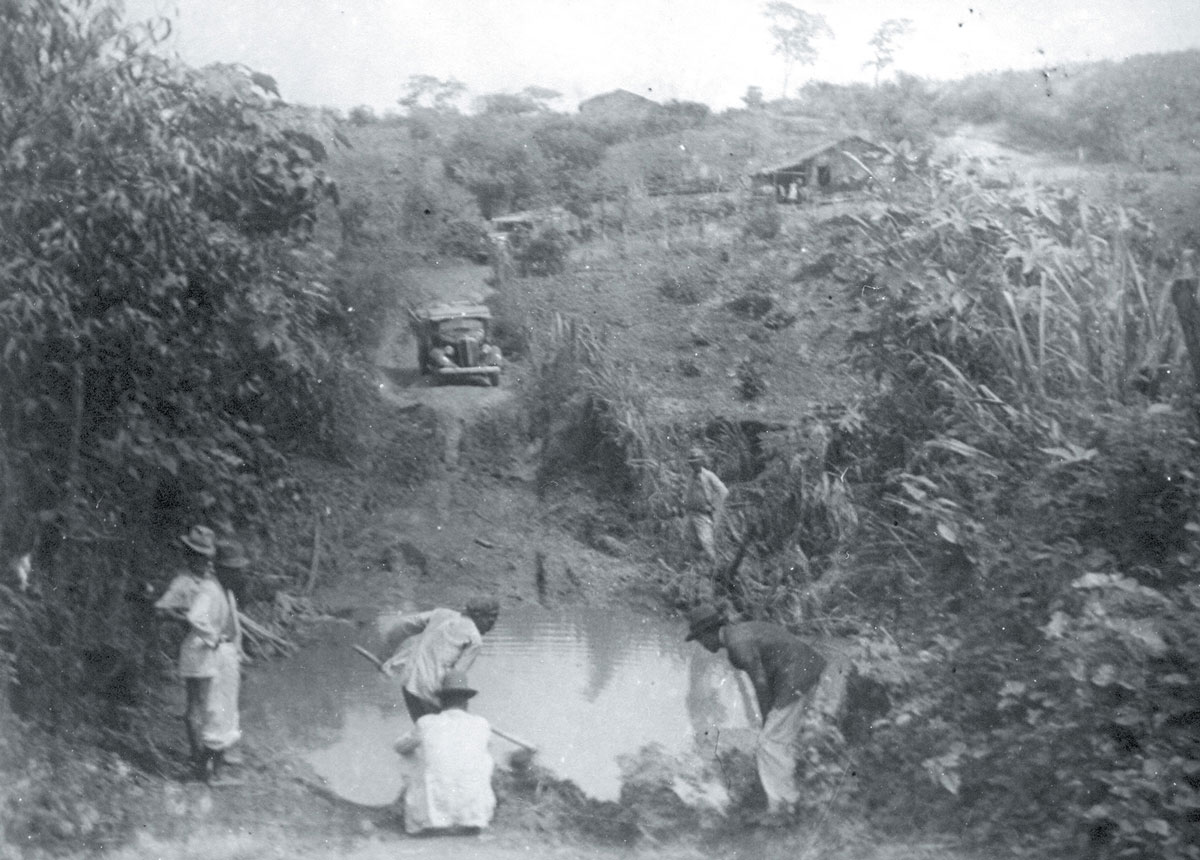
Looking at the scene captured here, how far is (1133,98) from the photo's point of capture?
15.3 feet

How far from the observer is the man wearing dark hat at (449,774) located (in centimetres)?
409

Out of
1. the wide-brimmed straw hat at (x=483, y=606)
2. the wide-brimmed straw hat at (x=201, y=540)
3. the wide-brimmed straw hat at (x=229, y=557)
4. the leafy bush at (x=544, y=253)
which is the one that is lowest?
the wide-brimmed straw hat at (x=483, y=606)

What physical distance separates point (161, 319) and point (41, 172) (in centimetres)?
71

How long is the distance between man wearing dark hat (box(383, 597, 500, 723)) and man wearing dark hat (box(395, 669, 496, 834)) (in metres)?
0.07

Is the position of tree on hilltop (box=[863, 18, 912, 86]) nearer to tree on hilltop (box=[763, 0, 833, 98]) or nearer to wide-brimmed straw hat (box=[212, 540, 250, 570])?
tree on hilltop (box=[763, 0, 833, 98])

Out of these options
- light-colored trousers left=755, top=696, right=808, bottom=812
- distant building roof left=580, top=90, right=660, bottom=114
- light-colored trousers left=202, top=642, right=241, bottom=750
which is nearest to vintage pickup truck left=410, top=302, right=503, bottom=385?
distant building roof left=580, top=90, right=660, bottom=114

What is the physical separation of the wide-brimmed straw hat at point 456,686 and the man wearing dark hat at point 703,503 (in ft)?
3.47

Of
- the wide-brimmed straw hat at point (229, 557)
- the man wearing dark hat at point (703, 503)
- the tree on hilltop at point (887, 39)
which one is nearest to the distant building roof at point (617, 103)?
the tree on hilltop at point (887, 39)

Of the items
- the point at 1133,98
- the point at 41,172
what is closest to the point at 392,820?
the point at 41,172

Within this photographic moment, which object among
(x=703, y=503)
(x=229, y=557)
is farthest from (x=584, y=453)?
(x=229, y=557)

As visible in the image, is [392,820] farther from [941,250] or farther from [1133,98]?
[1133,98]

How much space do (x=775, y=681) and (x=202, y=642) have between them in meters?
2.23

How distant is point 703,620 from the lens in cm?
429

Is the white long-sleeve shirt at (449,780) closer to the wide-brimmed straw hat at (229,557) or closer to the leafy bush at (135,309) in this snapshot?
the wide-brimmed straw hat at (229,557)
